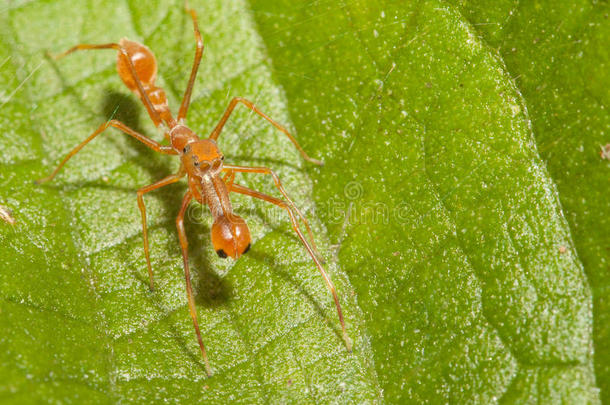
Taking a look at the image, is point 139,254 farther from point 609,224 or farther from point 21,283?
point 609,224

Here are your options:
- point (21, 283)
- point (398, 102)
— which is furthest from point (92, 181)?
point (398, 102)

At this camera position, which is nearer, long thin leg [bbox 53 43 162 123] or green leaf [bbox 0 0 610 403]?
green leaf [bbox 0 0 610 403]

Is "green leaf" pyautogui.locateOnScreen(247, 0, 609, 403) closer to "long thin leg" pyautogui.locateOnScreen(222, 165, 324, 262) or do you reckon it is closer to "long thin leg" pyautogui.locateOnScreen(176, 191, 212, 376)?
"long thin leg" pyautogui.locateOnScreen(222, 165, 324, 262)

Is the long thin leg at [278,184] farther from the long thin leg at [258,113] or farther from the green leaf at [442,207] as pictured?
the long thin leg at [258,113]

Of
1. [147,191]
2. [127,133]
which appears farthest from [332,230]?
[127,133]

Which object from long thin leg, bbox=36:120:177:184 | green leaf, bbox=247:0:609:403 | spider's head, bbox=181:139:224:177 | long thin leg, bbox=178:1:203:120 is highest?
long thin leg, bbox=178:1:203:120

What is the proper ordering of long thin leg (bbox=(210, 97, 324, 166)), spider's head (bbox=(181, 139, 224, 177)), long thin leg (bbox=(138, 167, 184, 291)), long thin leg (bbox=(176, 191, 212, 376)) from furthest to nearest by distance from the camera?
spider's head (bbox=(181, 139, 224, 177)), long thin leg (bbox=(210, 97, 324, 166)), long thin leg (bbox=(138, 167, 184, 291)), long thin leg (bbox=(176, 191, 212, 376))

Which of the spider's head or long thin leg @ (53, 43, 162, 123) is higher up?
long thin leg @ (53, 43, 162, 123)

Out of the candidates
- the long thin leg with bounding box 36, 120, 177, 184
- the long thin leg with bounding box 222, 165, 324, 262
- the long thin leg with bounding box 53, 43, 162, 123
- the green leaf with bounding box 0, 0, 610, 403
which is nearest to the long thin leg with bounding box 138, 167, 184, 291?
the green leaf with bounding box 0, 0, 610, 403
